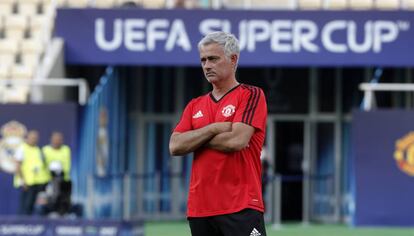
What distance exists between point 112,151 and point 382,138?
4.96m

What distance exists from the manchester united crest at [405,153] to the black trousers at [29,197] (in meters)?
5.91

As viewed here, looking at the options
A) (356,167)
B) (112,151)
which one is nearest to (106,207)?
(112,151)

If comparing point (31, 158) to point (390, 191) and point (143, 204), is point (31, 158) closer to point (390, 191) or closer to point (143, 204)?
point (143, 204)

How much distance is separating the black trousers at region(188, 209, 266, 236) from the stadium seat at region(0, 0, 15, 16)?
50.4 feet

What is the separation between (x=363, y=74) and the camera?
21.7 m

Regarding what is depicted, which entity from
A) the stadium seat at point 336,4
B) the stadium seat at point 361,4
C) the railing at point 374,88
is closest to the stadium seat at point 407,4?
the stadium seat at point 361,4

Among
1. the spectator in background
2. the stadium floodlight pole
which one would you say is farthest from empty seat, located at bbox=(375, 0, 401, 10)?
the spectator in background

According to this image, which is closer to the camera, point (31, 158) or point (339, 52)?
point (31, 158)

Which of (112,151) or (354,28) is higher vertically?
(354,28)

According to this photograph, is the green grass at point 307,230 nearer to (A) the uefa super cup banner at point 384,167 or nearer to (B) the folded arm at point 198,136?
(A) the uefa super cup banner at point 384,167

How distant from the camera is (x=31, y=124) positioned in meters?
18.0

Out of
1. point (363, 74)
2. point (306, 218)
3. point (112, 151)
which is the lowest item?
point (306, 218)

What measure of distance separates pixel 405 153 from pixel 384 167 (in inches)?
16.7

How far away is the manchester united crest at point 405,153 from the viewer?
18.7 m
